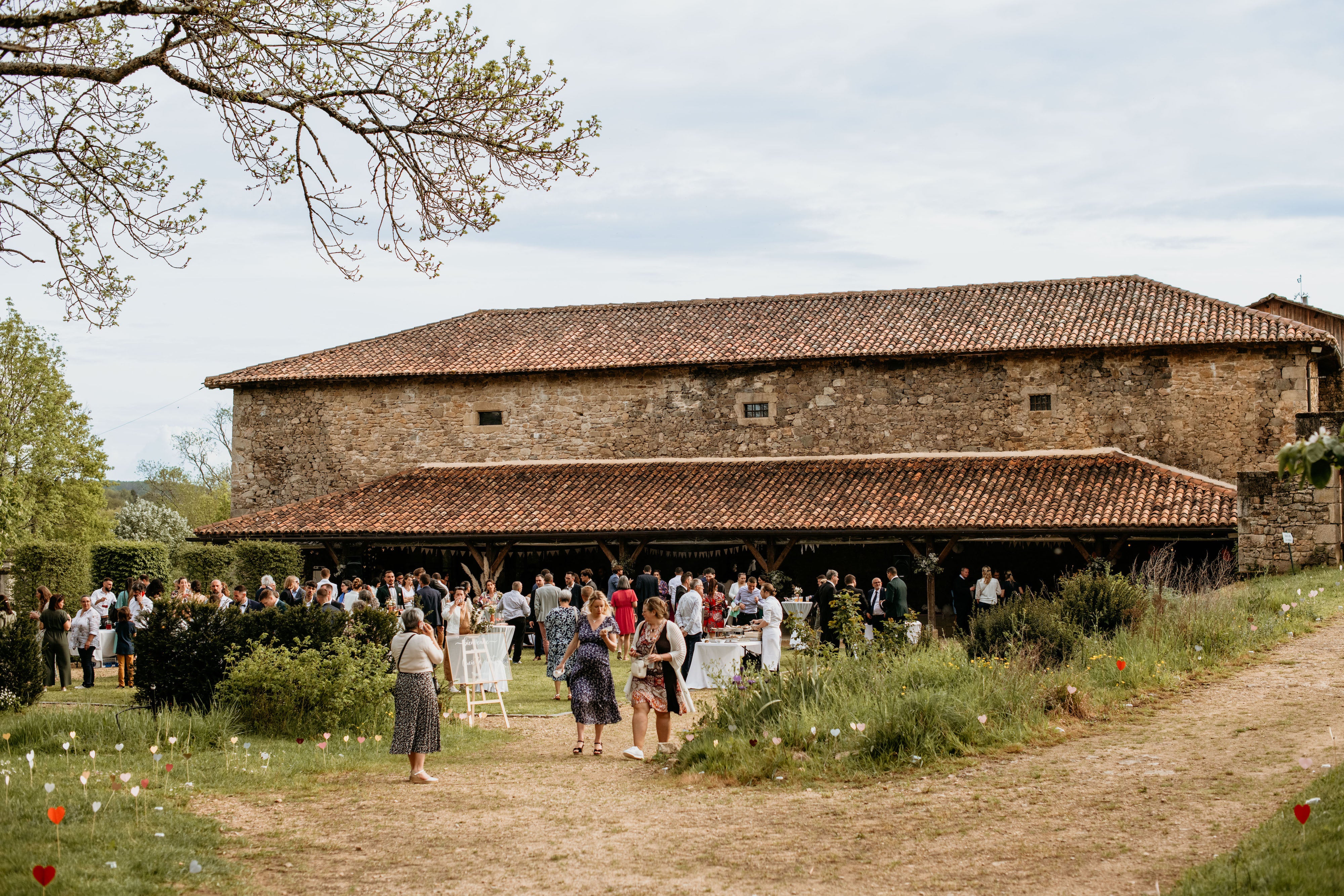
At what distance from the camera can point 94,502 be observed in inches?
1673

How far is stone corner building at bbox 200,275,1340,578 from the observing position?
72.0 ft

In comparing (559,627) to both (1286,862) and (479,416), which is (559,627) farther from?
(479,416)

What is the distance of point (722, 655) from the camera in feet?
40.5

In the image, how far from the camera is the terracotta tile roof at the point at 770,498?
1998cm

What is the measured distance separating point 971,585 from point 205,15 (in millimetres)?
16033

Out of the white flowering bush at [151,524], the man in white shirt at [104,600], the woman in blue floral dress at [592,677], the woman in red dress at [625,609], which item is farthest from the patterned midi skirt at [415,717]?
the white flowering bush at [151,524]

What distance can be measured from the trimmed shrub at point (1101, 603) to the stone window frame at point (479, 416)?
50.7 feet

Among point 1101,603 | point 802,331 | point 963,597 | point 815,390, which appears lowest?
point 963,597

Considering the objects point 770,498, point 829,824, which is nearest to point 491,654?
point 829,824

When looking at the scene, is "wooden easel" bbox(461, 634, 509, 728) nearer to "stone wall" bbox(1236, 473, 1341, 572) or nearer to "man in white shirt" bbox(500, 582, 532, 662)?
"man in white shirt" bbox(500, 582, 532, 662)

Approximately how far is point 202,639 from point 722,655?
5198 millimetres

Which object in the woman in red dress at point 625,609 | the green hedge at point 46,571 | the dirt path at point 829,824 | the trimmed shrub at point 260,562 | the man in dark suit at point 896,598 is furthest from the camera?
the green hedge at point 46,571

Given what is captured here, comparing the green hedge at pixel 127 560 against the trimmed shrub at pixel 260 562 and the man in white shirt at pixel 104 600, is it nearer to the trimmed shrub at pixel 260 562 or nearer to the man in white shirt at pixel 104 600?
the trimmed shrub at pixel 260 562

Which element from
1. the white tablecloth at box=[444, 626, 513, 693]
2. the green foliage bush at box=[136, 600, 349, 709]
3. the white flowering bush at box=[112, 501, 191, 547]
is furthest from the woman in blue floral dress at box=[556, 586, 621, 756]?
the white flowering bush at box=[112, 501, 191, 547]
